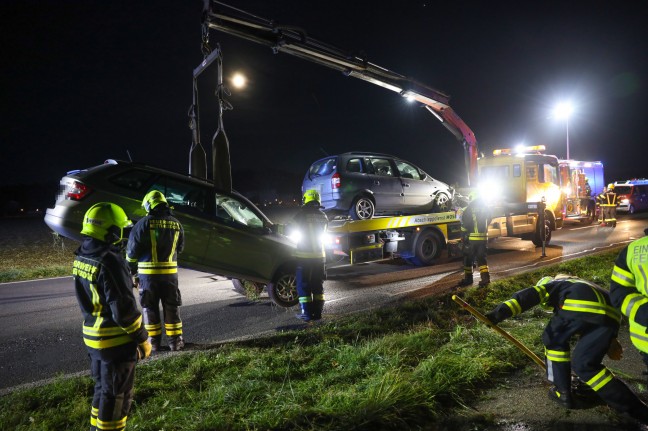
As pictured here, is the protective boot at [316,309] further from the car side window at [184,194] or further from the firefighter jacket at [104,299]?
the firefighter jacket at [104,299]

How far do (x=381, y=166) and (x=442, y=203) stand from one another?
233cm

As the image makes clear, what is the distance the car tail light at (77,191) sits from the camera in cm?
565

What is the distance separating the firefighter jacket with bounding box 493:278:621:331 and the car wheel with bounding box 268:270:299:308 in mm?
3894

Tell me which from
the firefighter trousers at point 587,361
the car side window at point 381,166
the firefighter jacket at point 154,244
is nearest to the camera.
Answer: the firefighter trousers at point 587,361

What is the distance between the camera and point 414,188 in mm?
10891

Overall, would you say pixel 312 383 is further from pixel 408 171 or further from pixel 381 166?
pixel 408 171

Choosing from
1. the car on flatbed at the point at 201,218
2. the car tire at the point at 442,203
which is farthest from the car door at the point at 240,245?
the car tire at the point at 442,203

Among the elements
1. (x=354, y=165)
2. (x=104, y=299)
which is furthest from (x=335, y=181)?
(x=104, y=299)

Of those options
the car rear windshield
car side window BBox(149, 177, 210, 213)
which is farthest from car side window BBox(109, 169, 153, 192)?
the car rear windshield

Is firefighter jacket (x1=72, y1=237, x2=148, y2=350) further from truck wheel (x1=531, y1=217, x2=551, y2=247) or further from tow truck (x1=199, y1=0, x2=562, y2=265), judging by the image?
truck wheel (x1=531, y1=217, x2=551, y2=247)

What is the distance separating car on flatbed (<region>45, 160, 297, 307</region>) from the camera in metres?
5.70

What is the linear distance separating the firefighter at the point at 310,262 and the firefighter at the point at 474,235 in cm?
338

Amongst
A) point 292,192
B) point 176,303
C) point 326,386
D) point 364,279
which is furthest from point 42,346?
point 292,192

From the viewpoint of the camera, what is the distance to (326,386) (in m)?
3.86
